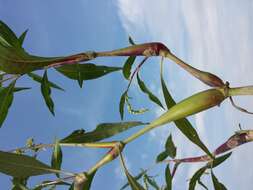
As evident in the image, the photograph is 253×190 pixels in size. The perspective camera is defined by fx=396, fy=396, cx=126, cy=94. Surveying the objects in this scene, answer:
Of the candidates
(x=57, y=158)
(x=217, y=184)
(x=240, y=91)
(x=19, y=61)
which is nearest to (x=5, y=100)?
(x=57, y=158)

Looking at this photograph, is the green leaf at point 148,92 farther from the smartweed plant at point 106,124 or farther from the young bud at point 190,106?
the young bud at point 190,106

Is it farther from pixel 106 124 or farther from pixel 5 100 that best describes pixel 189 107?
pixel 5 100

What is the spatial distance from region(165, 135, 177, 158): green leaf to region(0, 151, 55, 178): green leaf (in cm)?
88

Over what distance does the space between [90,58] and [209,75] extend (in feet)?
1.27

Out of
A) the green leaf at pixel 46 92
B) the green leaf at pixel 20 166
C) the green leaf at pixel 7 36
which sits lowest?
the green leaf at pixel 20 166

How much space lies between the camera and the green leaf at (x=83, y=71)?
1.76m

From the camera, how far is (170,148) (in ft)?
6.04

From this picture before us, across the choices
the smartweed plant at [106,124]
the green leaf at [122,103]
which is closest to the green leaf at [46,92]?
the smartweed plant at [106,124]

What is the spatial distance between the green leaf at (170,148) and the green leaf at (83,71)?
1.46ft

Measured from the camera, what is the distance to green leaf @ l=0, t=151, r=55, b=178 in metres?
1.01

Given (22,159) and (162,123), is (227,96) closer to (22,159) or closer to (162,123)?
(162,123)

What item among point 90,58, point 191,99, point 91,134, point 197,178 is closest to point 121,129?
point 91,134

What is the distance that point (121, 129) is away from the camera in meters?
1.16

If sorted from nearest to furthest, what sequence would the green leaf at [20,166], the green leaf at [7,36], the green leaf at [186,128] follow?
the green leaf at [20,166] < the green leaf at [186,128] < the green leaf at [7,36]
